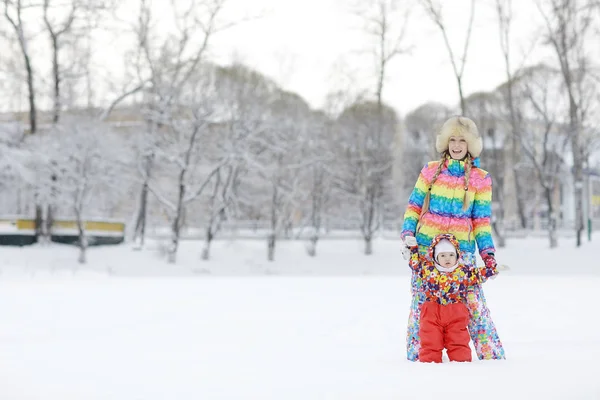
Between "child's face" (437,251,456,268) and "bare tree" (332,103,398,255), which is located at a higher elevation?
"bare tree" (332,103,398,255)

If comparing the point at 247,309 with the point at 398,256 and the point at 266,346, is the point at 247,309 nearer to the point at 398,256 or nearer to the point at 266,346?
the point at 266,346

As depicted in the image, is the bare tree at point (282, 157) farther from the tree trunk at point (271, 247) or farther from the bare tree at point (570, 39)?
the bare tree at point (570, 39)

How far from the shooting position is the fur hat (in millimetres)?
4191

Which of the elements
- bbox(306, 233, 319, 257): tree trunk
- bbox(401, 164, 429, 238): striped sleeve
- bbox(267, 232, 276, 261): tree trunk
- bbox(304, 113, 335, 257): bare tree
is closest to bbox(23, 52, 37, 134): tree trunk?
bbox(267, 232, 276, 261): tree trunk

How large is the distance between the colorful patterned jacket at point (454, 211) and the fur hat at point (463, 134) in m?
0.12

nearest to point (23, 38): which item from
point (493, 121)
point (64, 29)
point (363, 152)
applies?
point (64, 29)

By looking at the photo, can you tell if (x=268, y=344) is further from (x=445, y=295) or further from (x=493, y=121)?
(x=493, y=121)

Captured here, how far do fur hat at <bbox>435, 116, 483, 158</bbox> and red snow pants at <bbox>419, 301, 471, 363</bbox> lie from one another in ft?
3.34

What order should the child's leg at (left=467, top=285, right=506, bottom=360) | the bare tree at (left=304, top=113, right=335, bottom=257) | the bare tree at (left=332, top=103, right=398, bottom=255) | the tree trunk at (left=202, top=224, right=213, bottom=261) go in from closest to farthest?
the child's leg at (left=467, top=285, right=506, bottom=360)
the tree trunk at (left=202, top=224, right=213, bottom=261)
the bare tree at (left=304, top=113, right=335, bottom=257)
the bare tree at (left=332, top=103, right=398, bottom=255)

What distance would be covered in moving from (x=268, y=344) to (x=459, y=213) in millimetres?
2446

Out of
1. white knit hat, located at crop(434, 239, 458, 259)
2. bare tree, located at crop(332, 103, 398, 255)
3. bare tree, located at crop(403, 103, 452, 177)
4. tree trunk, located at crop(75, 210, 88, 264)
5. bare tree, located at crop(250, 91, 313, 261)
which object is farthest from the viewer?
bare tree, located at crop(403, 103, 452, 177)

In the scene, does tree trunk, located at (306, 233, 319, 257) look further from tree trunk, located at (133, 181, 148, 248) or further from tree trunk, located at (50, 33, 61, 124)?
tree trunk, located at (50, 33, 61, 124)

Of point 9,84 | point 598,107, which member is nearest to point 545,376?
point 9,84

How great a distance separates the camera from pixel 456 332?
4.04m
